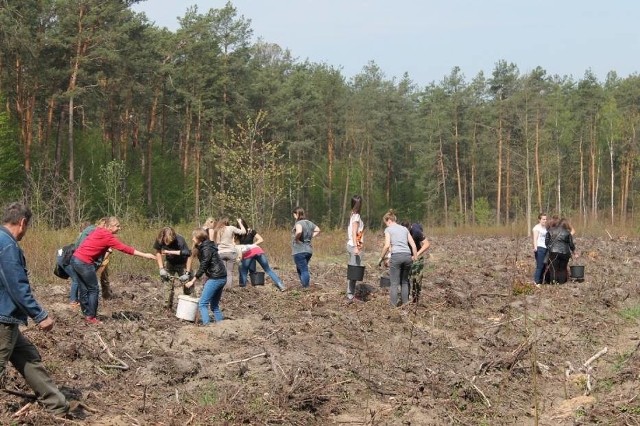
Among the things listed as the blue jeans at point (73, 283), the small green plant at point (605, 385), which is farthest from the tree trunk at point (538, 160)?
the small green plant at point (605, 385)

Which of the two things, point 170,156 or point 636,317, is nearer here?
point 636,317

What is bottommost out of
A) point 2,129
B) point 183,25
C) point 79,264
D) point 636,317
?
point 636,317

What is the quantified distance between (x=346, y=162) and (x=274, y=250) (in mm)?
37615

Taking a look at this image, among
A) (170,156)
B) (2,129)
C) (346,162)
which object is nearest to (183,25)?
(170,156)

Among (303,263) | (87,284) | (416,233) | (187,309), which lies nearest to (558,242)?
(416,233)

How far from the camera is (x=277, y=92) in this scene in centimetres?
4725

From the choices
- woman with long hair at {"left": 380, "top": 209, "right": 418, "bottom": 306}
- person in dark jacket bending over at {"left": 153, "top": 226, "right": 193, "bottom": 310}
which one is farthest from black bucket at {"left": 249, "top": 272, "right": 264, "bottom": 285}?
woman with long hair at {"left": 380, "top": 209, "right": 418, "bottom": 306}

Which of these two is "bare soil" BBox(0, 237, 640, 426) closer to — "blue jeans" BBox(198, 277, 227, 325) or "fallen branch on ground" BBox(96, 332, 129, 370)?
"fallen branch on ground" BBox(96, 332, 129, 370)

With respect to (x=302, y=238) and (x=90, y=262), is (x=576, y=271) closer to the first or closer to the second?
(x=302, y=238)

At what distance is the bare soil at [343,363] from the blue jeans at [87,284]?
0.23 meters

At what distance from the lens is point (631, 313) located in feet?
40.2

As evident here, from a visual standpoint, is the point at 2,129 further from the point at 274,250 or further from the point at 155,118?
the point at 274,250

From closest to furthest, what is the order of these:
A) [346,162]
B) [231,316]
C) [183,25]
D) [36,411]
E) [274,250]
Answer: [36,411]
[231,316]
[274,250]
[183,25]
[346,162]

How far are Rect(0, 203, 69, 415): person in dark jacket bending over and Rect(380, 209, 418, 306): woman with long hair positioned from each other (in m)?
6.11
